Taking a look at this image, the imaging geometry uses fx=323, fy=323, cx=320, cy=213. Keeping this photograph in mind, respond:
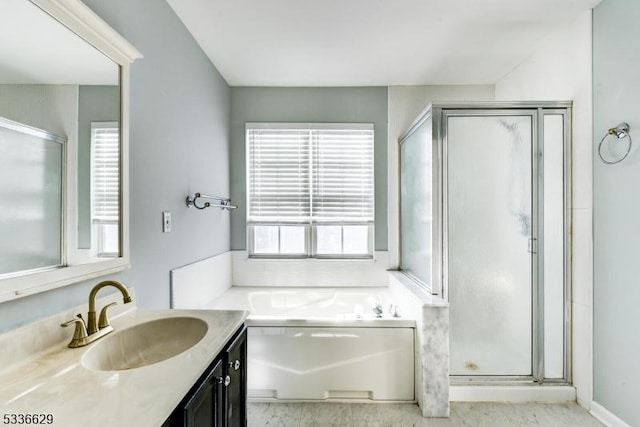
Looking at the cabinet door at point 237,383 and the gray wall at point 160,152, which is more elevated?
the gray wall at point 160,152

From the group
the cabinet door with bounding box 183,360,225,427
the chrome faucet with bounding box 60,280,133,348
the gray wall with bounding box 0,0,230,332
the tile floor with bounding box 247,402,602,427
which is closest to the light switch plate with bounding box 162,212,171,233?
the gray wall with bounding box 0,0,230,332

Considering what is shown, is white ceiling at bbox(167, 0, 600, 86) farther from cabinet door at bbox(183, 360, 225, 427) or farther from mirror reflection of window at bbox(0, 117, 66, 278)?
cabinet door at bbox(183, 360, 225, 427)

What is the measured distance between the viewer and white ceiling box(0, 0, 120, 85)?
0.95m

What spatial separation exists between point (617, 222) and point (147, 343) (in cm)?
253

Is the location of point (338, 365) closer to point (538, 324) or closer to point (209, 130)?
point (538, 324)

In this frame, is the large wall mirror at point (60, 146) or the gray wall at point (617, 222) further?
the gray wall at point (617, 222)

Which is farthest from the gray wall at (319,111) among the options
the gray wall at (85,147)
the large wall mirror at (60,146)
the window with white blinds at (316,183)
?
the gray wall at (85,147)

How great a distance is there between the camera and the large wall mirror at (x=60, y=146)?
959 mm

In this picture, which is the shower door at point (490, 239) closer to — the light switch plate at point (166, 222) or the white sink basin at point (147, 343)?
the white sink basin at point (147, 343)

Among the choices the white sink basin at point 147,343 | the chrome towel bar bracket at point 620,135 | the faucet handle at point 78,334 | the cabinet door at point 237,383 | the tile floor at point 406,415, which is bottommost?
the tile floor at point 406,415

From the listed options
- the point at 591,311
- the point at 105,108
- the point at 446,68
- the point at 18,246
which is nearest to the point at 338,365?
the point at 591,311

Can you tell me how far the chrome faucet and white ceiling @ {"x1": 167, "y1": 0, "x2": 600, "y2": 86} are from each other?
174 centimetres

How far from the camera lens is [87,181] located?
1250 millimetres

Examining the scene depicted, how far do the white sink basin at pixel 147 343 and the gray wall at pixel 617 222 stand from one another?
2246 mm
